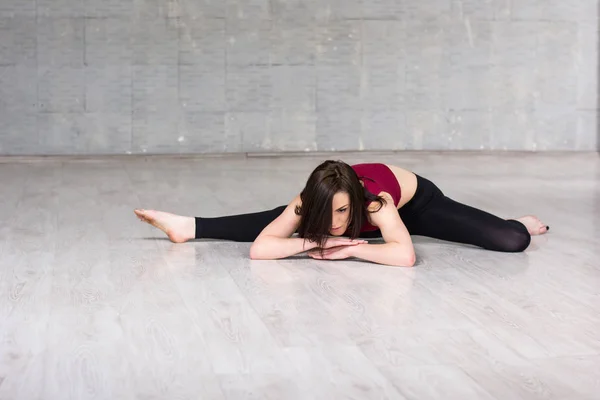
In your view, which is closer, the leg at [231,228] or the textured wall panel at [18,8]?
the leg at [231,228]

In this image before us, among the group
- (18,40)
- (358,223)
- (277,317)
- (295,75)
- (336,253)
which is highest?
(18,40)

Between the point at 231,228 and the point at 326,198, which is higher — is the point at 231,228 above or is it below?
below

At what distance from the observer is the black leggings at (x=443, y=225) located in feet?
14.5

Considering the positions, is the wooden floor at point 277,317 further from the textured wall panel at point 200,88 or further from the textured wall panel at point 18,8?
the textured wall panel at point 18,8

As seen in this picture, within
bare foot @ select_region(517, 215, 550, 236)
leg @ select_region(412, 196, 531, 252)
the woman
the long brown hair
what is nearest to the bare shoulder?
the woman

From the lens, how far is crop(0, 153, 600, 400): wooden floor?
2594 mm

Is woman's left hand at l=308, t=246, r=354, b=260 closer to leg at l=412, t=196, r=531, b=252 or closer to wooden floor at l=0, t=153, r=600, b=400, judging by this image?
wooden floor at l=0, t=153, r=600, b=400

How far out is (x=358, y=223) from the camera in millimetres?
3896

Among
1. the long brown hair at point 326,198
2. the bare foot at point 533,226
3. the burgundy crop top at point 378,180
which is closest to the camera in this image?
the long brown hair at point 326,198

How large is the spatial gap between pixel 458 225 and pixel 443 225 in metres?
0.07

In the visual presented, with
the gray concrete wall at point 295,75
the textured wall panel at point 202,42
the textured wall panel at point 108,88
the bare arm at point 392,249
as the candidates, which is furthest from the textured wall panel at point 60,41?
the bare arm at point 392,249

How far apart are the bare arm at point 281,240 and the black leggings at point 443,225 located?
0.84ft

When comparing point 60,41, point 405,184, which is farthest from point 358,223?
point 60,41

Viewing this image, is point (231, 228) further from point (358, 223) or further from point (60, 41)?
point (60, 41)
